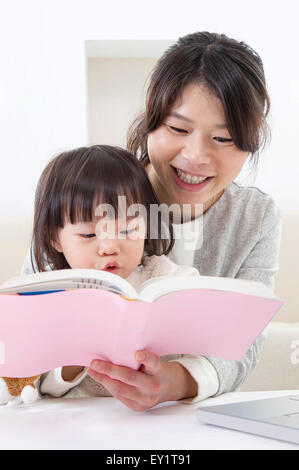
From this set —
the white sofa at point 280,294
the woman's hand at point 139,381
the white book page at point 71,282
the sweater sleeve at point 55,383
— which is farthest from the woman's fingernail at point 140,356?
the white sofa at point 280,294

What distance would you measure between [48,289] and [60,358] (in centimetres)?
13

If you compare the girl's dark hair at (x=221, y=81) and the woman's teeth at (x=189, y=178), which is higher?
the girl's dark hair at (x=221, y=81)

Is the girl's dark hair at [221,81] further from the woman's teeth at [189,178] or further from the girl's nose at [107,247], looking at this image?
the girl's nose at [107,247]

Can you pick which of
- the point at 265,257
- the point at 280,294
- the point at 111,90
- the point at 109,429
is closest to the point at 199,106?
the point at 265,257

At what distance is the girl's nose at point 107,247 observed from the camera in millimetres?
1081

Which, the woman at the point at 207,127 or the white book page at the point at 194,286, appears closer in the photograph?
the white book page at the point at 194,286

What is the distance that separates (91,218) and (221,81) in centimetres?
38

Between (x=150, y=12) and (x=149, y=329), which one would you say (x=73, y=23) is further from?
(x=149, y=329)

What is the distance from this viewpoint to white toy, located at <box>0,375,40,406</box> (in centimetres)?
93

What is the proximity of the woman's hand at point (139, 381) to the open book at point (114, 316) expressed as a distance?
0.05 feet

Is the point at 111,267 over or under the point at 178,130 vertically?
under

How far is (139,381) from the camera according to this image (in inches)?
33.8

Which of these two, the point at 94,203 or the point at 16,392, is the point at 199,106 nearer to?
the point at 94,203
